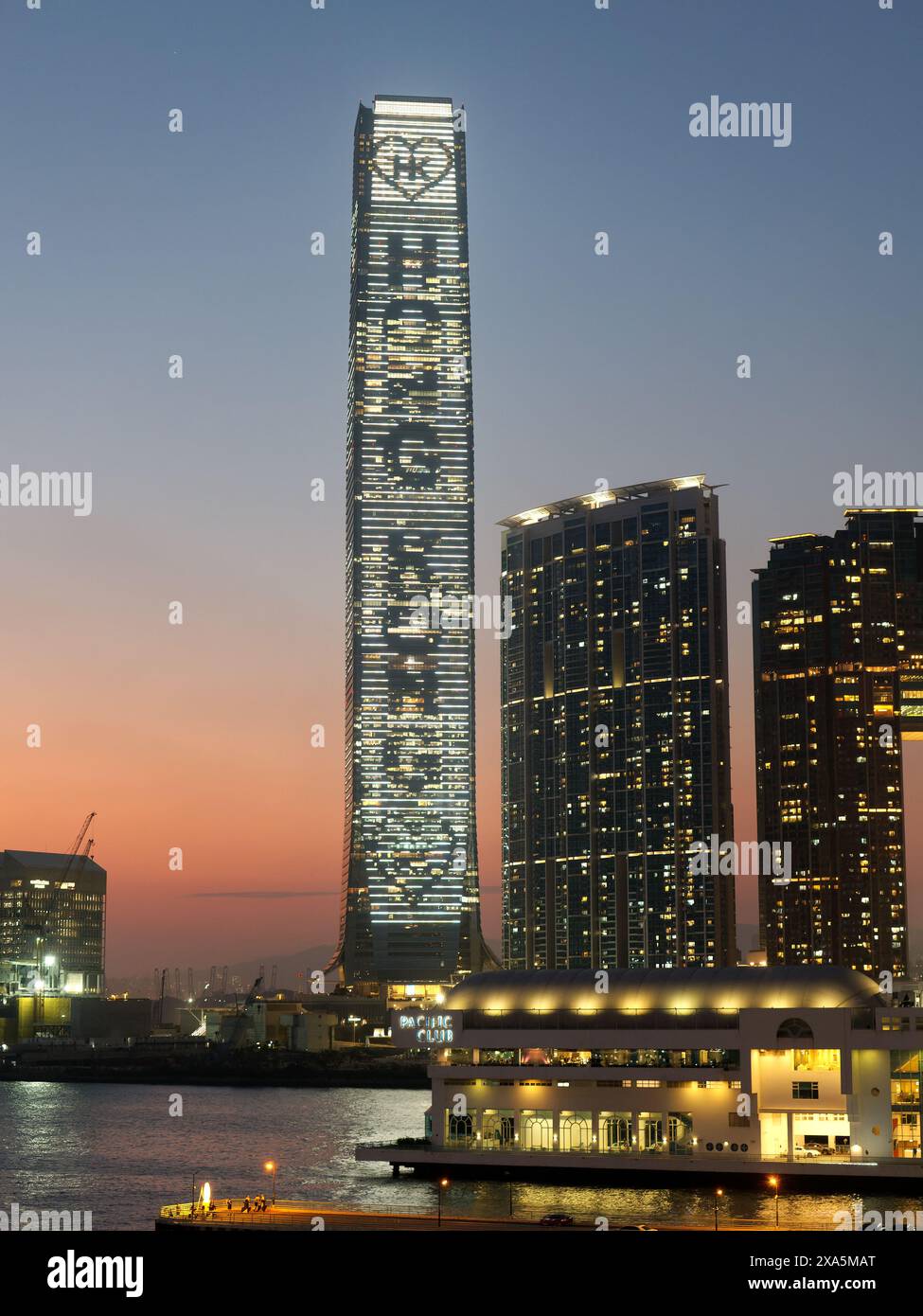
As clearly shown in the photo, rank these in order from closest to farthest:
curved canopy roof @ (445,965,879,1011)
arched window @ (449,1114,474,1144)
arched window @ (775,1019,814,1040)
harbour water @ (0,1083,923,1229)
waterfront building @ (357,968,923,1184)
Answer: harbour water @ (0,1083,923,1229), waterfront building @ (357,968,923,1184), arched window @ (775,1019,814,1040), curved canopy roof @ (445,965,879,1011), arched window @ (449,1114,474,1144)

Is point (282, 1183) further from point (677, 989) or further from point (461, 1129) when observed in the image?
point (677, 989)

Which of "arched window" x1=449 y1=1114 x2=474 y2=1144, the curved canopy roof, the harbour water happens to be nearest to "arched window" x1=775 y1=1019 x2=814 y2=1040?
the curved canopy roof

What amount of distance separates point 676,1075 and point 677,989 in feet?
17.4

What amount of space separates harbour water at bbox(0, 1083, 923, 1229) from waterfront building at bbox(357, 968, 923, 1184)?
2.49 m

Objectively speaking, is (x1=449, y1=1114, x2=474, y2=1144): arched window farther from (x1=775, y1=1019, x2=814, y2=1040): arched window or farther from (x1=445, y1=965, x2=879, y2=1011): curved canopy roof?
(x1=775, y1=1019, x2=814, y2=1040): arched window

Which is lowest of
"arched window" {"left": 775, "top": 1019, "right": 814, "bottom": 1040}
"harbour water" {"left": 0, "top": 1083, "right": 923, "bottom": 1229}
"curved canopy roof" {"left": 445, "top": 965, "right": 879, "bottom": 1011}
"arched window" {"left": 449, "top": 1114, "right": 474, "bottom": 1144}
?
"harbour water" {"left": 0, "top": 1083, "right": 923, "bottom": 1229}

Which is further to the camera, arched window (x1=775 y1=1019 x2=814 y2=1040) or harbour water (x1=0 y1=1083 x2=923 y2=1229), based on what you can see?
arched window (x1=775 y1=1019 x2=814 y2=1040)

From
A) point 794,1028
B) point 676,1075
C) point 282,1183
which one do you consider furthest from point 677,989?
point 282,1183

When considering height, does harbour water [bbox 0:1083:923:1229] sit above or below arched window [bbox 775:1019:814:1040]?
below

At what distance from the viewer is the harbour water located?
87.9 meters

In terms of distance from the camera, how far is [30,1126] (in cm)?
17812

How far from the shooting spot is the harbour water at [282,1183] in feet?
288
